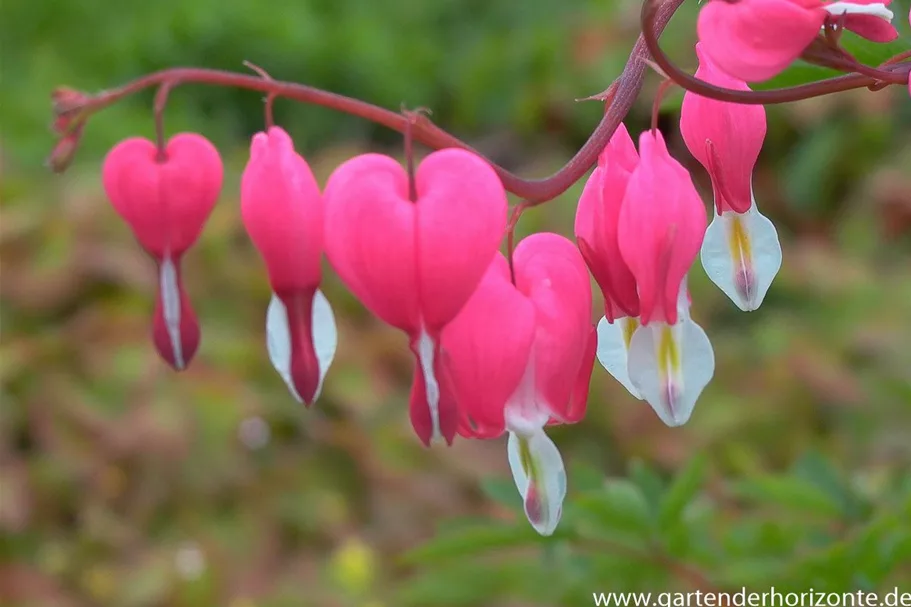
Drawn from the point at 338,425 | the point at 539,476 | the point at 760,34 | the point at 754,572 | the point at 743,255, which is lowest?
the point at 338,425

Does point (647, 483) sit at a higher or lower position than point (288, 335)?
lower

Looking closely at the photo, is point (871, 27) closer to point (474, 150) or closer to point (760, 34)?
point (760, 34)

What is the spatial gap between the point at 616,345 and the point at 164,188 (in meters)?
0.25

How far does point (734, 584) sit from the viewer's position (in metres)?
0.81

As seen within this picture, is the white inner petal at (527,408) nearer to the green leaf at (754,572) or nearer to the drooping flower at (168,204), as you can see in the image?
the drooping flower at (168,204)

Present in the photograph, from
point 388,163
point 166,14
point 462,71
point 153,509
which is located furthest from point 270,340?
point 166,14

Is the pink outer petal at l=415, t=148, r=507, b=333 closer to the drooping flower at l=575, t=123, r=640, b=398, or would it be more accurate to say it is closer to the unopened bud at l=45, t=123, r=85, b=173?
the drooping flower at l=575, t=123, r=640, b=398

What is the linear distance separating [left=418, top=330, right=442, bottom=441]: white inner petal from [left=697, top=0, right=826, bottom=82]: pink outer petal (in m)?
0.17

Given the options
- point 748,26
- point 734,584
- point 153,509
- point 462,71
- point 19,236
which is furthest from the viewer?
point 462,71

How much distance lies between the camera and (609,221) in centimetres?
47

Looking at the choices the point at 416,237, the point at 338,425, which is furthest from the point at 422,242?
the point at 338,425

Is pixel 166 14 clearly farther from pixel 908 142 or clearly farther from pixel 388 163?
pixel 388 163

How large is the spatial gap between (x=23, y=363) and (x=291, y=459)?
0.54 meters

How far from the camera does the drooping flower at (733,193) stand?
494mm
